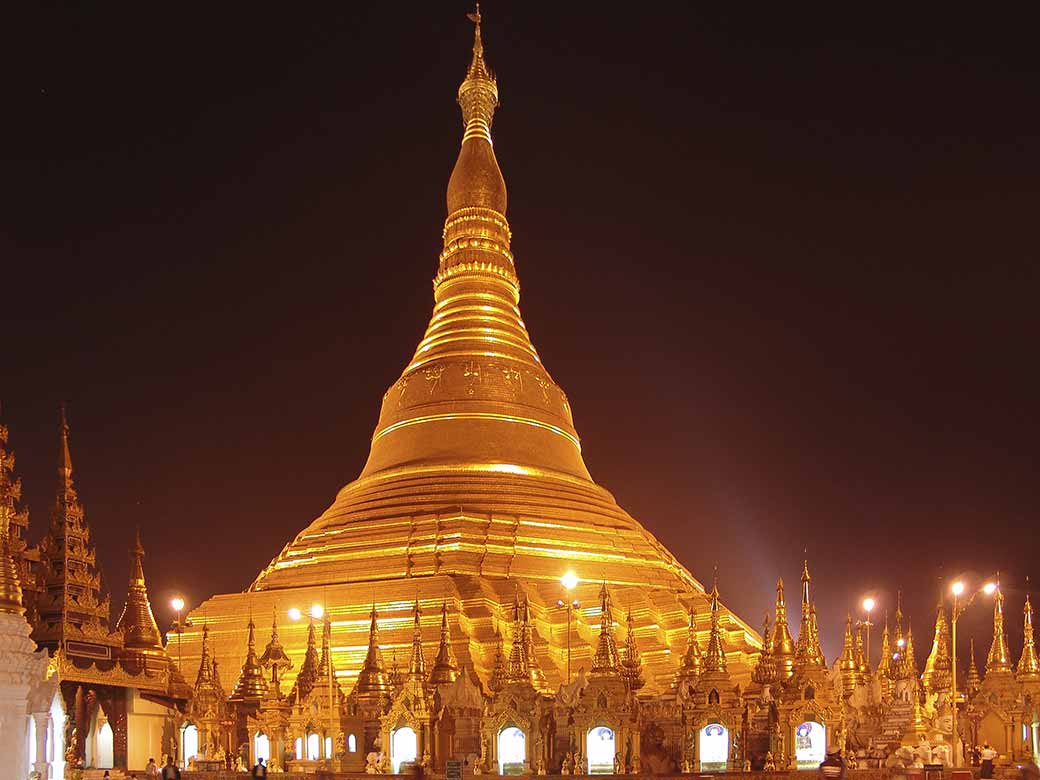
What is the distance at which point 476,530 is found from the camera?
3169 cm

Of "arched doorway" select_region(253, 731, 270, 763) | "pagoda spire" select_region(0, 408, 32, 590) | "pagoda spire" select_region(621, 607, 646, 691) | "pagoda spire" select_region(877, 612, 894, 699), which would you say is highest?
"pagoda spire" select_region(0, 408, 32, 590)

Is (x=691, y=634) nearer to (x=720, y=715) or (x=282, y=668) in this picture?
(x=720, y=715)

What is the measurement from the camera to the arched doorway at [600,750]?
22.6 m

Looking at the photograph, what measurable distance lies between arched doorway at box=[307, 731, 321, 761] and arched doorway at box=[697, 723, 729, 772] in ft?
24.2

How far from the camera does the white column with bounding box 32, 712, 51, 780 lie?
15.7 meters

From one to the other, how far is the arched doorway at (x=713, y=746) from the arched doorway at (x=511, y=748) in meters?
3.10

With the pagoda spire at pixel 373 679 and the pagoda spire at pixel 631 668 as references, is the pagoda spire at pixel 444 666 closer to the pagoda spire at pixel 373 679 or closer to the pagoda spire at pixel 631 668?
the pagoda spire at pixel 373 679

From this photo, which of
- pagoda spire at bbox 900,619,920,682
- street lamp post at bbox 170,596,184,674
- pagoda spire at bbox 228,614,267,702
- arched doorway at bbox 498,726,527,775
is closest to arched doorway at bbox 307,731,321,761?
pagoda spire at bbox 228,614,267,702

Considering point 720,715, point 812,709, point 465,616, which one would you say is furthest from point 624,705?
point 465,616

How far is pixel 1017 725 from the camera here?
88.4 ft

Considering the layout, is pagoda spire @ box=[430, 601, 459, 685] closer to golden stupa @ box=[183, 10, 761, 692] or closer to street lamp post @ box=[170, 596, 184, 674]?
golden stupa @ box=[183, 10, 761, 692]

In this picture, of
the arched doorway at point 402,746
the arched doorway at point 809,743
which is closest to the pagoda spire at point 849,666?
the arched doorway at point 809,743

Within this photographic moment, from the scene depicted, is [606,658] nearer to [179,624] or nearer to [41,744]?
[41,744]

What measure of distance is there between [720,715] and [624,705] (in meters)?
1.75
